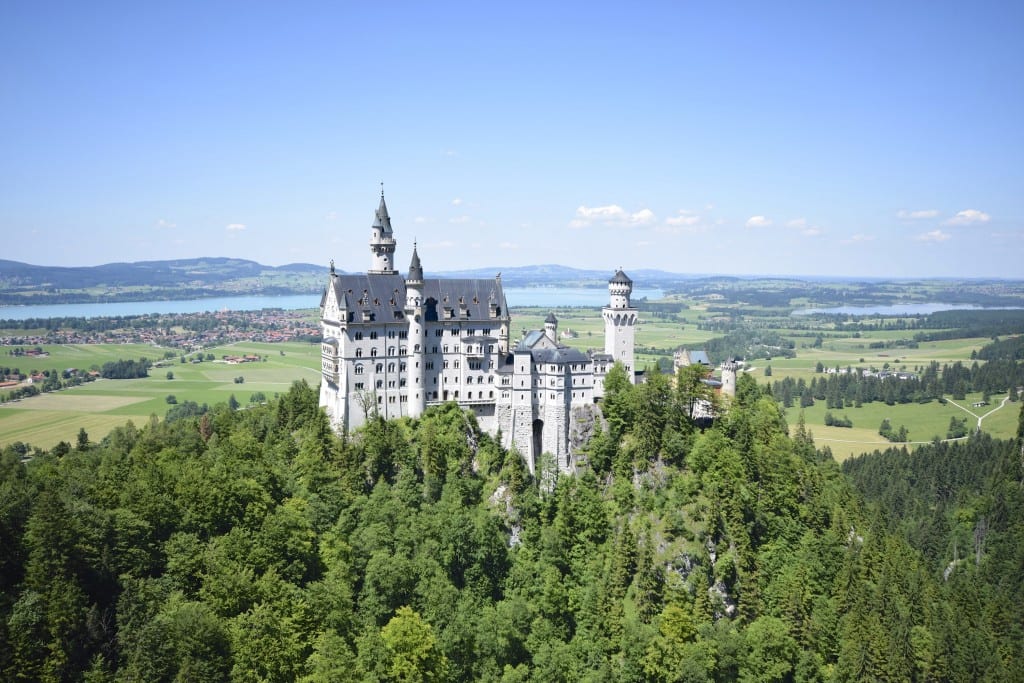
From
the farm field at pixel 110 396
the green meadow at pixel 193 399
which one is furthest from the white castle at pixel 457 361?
the farm field at pixel 110 396

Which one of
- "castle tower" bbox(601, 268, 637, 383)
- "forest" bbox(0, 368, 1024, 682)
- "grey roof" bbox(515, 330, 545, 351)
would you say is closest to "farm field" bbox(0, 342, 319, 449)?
"forest" bbox(0, 368, 1024, 682)

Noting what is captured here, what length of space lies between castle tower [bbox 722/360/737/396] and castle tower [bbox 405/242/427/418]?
33.1 meters

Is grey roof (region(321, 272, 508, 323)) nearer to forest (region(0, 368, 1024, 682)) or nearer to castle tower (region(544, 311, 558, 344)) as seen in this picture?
castle tower (region(544, 311, 558, 344))

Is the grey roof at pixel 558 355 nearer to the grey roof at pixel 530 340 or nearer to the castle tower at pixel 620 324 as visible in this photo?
the grey roof at pixel 530 340

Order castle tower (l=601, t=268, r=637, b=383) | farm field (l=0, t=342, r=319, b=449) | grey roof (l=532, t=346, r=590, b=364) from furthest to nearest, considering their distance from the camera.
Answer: farm field (l=0, t=342, r=319, b=449) → castle tower (l=601, t=268, r=637, b=383) → grey roof (l=532, t=346, r=590, b=364)

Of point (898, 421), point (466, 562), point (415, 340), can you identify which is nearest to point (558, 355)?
point (415, 340)

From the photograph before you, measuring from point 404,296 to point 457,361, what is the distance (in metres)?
8.46

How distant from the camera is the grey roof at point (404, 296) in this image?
8088 centimetres

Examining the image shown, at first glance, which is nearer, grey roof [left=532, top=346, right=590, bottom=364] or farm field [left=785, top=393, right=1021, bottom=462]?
grey roof [left=532, top=346, right=590, bottom=364]

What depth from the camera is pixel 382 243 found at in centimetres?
8794

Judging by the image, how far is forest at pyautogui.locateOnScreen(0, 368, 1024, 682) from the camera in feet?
172

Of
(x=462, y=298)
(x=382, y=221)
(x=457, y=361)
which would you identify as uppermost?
(x=382, y=221)

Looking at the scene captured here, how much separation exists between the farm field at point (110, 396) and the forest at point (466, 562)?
41134 mm

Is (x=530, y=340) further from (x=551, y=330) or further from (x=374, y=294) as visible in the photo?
(x=374, y=294)
